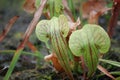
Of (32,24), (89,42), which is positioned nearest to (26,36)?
(32,24)

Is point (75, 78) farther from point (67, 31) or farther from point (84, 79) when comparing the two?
point (67, 31)

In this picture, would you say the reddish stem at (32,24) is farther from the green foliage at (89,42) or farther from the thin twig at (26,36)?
the green foliage at (89,42)

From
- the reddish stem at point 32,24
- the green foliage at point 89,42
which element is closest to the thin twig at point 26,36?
the reddish stem at point 32,24

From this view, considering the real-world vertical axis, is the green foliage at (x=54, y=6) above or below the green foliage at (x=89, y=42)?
above

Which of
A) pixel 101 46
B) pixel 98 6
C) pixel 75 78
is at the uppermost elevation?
pixel 98 6

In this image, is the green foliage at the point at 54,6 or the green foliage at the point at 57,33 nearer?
the green foliage at the point at 57,33

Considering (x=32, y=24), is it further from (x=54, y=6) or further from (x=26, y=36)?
(x=54, y=6)

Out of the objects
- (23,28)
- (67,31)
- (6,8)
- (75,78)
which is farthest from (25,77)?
(6,8)

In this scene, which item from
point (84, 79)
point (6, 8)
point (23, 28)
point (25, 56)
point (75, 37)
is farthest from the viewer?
point (6, 8)

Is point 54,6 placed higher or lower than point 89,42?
higher
